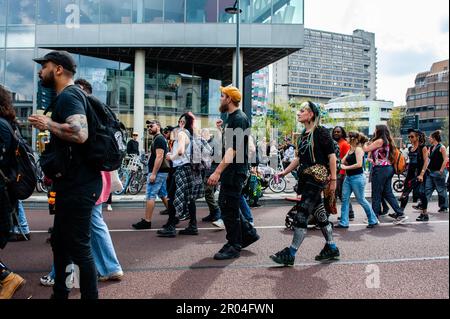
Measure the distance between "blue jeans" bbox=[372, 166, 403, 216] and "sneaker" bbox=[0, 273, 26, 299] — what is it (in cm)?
615

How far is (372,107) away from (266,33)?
373 feet

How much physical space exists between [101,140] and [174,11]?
2185 cm

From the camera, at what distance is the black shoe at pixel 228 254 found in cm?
486

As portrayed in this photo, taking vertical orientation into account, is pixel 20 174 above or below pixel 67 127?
below

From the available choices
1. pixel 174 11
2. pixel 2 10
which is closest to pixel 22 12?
pixel 2 10

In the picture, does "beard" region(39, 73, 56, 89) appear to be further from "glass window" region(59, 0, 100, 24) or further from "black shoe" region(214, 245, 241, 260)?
"glass window" region(59, 0, 100, 24)

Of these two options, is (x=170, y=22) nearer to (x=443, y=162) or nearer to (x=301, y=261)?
(x=443, y=162)

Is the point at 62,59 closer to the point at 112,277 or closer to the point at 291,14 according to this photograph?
the point at 112,277

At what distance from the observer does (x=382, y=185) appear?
24.8 ft

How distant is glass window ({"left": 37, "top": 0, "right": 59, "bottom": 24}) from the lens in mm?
22750

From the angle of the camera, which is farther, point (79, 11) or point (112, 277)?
point (79, 11)

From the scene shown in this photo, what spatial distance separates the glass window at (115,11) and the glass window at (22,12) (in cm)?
403

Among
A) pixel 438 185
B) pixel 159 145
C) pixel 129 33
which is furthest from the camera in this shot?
pixel 129 33
